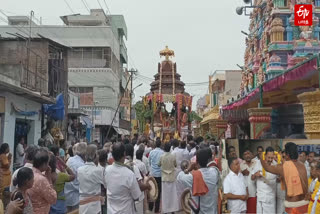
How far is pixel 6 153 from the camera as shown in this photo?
7953 millimetres

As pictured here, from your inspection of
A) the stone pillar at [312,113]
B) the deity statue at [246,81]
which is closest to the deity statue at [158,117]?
the deity statue at [246,81]

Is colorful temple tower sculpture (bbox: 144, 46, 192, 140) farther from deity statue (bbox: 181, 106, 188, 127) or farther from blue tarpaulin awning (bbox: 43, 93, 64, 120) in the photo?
blue tarpaulin awning (bbox: 43, 93, 64, 120)

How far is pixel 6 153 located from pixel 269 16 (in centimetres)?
2248

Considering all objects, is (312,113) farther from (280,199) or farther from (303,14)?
(303,14)

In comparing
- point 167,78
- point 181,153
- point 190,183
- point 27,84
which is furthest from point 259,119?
point 167,78

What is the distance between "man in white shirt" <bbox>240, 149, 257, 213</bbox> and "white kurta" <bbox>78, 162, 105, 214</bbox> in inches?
103

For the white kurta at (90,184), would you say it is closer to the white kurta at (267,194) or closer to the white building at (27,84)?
the white kurta at (267,194)

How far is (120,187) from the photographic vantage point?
5000 millimetres

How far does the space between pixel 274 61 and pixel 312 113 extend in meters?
16.2

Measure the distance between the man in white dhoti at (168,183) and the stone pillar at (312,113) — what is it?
3638 mm

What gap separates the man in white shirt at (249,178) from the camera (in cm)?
658

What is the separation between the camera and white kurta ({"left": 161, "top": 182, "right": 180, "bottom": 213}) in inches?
371

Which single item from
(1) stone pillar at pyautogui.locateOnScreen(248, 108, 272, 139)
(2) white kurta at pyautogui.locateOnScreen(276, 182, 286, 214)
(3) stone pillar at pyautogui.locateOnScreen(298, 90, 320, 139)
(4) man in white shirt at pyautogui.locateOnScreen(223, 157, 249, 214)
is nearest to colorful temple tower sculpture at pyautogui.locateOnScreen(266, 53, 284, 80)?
(1) stone pillar at pyautogui.locateOnScreen(248, 108, 272, 139)

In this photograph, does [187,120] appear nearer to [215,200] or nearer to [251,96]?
[251,96]
